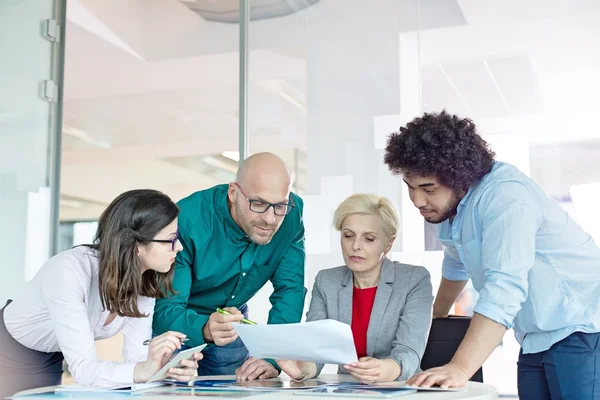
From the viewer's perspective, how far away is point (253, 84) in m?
4.05

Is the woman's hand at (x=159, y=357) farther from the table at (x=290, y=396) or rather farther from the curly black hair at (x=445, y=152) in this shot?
the curly black hair at (x=445, y=152)

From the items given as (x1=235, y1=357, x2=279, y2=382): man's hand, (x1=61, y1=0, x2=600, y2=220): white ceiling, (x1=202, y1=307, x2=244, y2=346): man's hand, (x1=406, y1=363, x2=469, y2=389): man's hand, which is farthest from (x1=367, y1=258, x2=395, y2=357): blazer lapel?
(x1=61, y1=0, x2=600, y2=220): white ceiling

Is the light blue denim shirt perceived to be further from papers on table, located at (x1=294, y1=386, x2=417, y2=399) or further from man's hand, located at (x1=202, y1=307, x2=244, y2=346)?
man's hand, located at (x1=202, y1=307, x2=244, y2=346)

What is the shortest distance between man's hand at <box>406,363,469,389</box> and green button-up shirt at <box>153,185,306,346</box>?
0.94m

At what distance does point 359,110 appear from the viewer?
3.79 metres

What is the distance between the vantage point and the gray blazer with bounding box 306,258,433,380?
2307mm

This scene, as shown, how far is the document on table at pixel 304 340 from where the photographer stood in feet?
5.51

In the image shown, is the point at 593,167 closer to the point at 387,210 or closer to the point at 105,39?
the point at 387,210

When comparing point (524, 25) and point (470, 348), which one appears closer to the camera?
point (470, 348)

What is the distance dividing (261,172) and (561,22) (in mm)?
1820

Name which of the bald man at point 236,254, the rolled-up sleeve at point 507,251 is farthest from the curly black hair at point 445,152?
the bald man at point 236,254

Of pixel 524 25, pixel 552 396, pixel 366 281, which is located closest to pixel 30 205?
pixel 366 281

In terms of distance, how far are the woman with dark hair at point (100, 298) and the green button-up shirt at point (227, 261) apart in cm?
30

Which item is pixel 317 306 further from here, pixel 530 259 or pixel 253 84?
pixel 253 84
